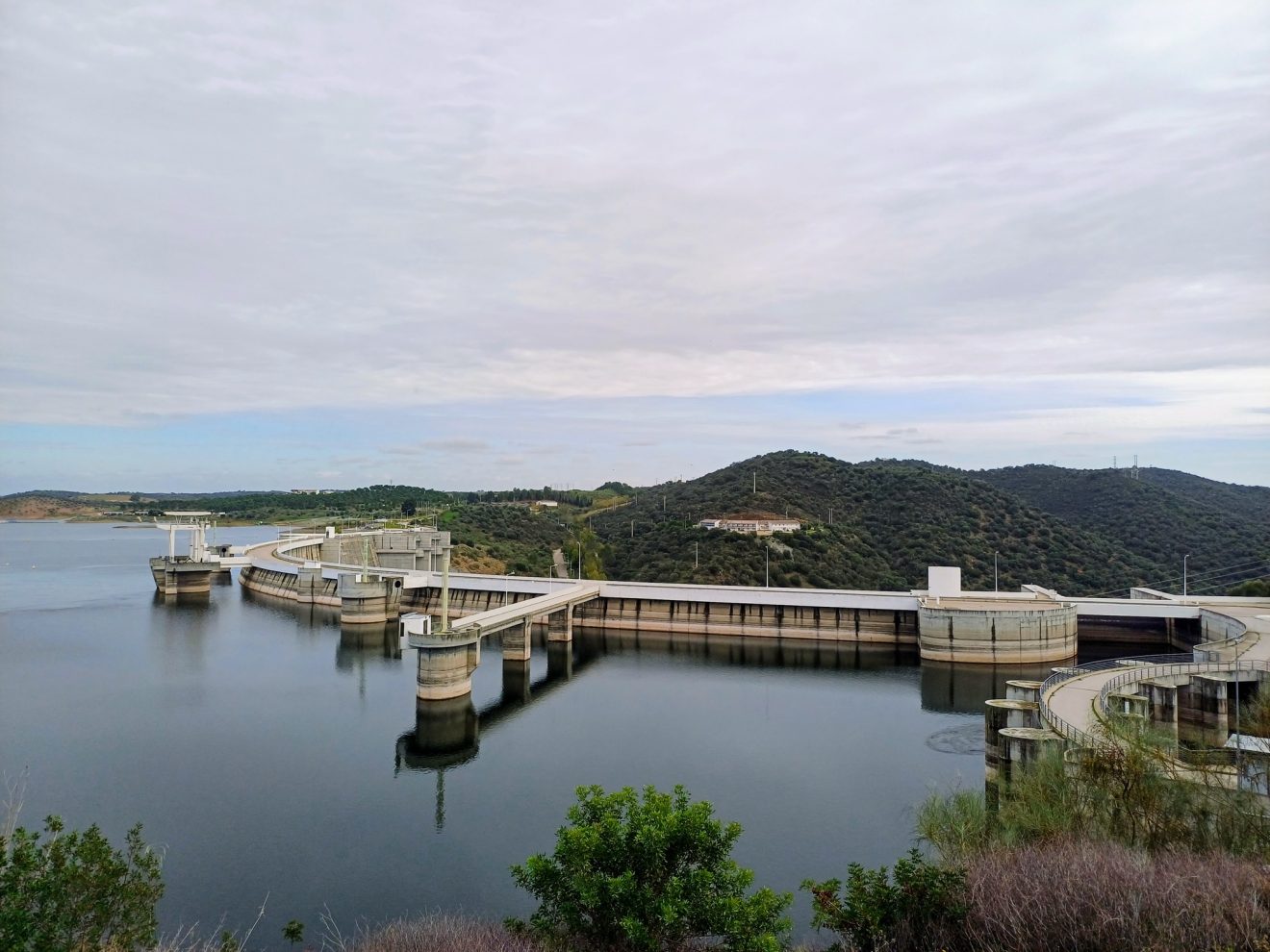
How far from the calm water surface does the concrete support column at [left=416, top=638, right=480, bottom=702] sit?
120 centimetres

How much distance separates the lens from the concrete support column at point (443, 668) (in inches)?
1282

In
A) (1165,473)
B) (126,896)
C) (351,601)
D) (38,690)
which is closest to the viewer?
(126,896)

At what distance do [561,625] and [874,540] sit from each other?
126 feet

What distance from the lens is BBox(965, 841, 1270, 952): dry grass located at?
9.45 m

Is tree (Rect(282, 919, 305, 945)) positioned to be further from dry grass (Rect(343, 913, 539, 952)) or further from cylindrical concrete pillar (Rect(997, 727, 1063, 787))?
cylindrical concrete pillar (Rect(997, 727, 1063, 787))

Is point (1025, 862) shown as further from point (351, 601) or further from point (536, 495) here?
point (536, 495)

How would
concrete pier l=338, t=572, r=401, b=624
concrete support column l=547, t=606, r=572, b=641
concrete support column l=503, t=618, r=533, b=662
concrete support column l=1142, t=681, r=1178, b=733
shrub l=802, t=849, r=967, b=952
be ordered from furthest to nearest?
concrete pier l=338, t=572, r=401, b=624 < concrete support column l=547, t=606, r=572, b=641 < concrete support column l=503, t=618, r=533, b=662 < concrete support column l=1142, t=681, r=1178, b=733 < shrub l=802, t=849, r=967, b=952

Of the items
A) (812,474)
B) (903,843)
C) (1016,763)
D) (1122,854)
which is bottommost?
(903,843)

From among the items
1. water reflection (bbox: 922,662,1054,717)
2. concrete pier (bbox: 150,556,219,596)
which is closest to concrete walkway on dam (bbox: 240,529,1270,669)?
water reflection (bbox: 922,662,1054,717)

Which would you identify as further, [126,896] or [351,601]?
[351,601]

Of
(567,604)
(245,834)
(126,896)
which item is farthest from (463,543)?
(126,896)

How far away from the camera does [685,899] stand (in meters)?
10.4

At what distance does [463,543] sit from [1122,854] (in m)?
73.7

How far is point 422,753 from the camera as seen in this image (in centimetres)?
2742
